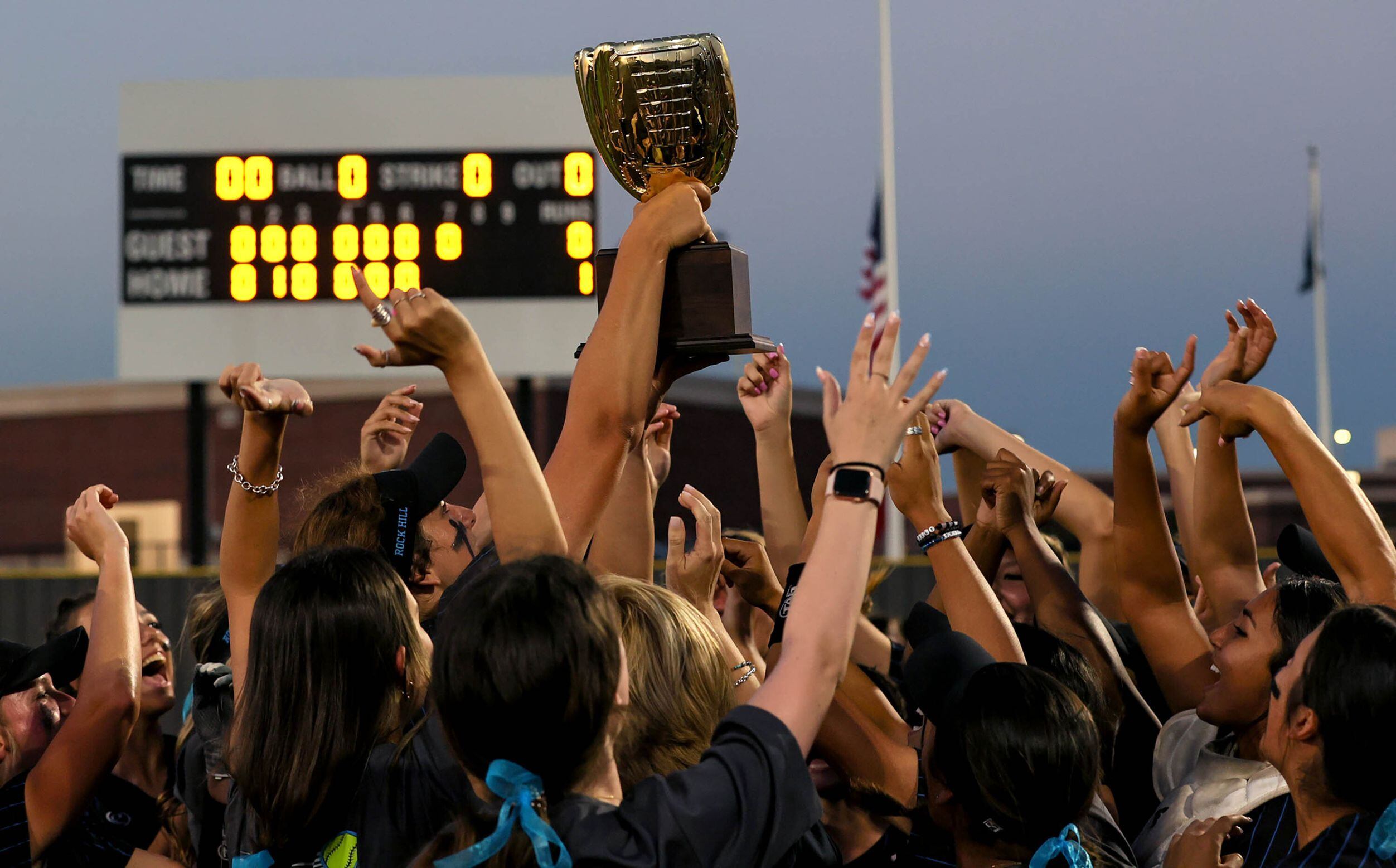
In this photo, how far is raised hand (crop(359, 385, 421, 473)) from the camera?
345cm

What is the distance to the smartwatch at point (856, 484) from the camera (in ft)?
6.12

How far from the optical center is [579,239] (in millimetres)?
9609

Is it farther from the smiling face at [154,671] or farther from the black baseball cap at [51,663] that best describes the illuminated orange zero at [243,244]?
the black baseball cap at [51,663]

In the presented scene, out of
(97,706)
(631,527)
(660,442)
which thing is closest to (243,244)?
(660,442)

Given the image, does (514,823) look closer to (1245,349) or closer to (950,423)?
(1245,349)

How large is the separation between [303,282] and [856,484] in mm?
8274

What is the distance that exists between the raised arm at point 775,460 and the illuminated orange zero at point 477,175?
645 cm

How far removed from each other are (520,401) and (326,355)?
1.38 metres

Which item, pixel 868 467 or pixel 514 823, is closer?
pixel 514 823

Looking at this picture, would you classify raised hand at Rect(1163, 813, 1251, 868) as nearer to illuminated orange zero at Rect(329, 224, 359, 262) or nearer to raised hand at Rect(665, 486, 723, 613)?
raised hand at Rect(665, 486, 723, 613)

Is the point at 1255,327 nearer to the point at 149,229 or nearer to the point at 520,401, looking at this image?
the point at 520,401

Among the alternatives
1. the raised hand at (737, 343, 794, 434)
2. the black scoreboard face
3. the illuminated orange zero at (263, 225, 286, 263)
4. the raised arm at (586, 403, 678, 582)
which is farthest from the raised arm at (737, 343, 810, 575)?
the illuminated orange zero at (263, 225, 286, 263)

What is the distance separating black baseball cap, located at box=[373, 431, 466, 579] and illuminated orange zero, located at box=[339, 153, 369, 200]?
696cm

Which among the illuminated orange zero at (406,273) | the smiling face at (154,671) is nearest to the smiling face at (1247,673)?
the smiling face at (154,671)
